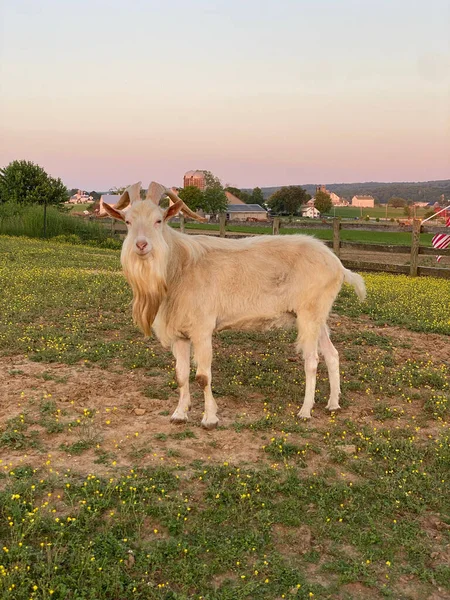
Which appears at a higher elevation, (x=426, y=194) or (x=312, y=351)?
(x=426, y=194)

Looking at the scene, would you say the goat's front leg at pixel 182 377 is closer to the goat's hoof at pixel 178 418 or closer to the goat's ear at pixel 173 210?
the goat's hoof at pixel 178 418

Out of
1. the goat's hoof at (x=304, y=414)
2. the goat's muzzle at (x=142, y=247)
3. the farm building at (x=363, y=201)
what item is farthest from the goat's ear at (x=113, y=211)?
the farm building at (x=363, y=201)

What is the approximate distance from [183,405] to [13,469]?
195 centimetres

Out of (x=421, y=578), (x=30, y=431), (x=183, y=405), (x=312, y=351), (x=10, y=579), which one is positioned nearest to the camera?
(x=10, y=579)

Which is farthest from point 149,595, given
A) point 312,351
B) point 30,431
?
point 312,351

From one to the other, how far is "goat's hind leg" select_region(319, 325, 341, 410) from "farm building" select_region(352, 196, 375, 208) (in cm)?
18090

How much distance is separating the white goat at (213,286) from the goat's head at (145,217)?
1cm

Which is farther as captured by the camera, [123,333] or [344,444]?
[123,333]

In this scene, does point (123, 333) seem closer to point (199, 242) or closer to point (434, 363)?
point (199, 242)

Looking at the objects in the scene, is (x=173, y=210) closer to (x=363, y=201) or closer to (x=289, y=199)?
(x=289, y=199)

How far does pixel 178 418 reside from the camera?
235 inches

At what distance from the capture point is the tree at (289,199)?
12812 centimetres

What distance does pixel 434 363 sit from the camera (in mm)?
8367

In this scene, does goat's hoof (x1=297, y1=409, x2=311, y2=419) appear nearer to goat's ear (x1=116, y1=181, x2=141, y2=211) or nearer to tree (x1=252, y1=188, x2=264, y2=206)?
goat's ear (x1=116, y1=181, x2=141, y2=211)
